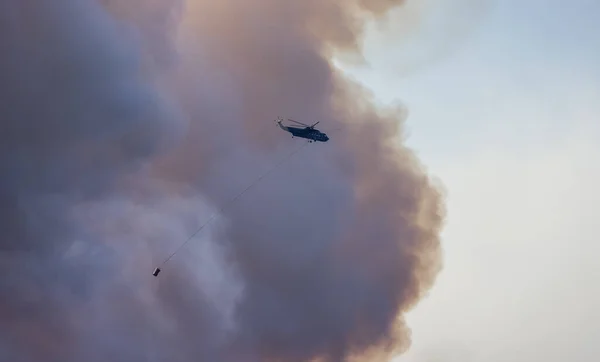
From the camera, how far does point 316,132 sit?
94.3 metres
